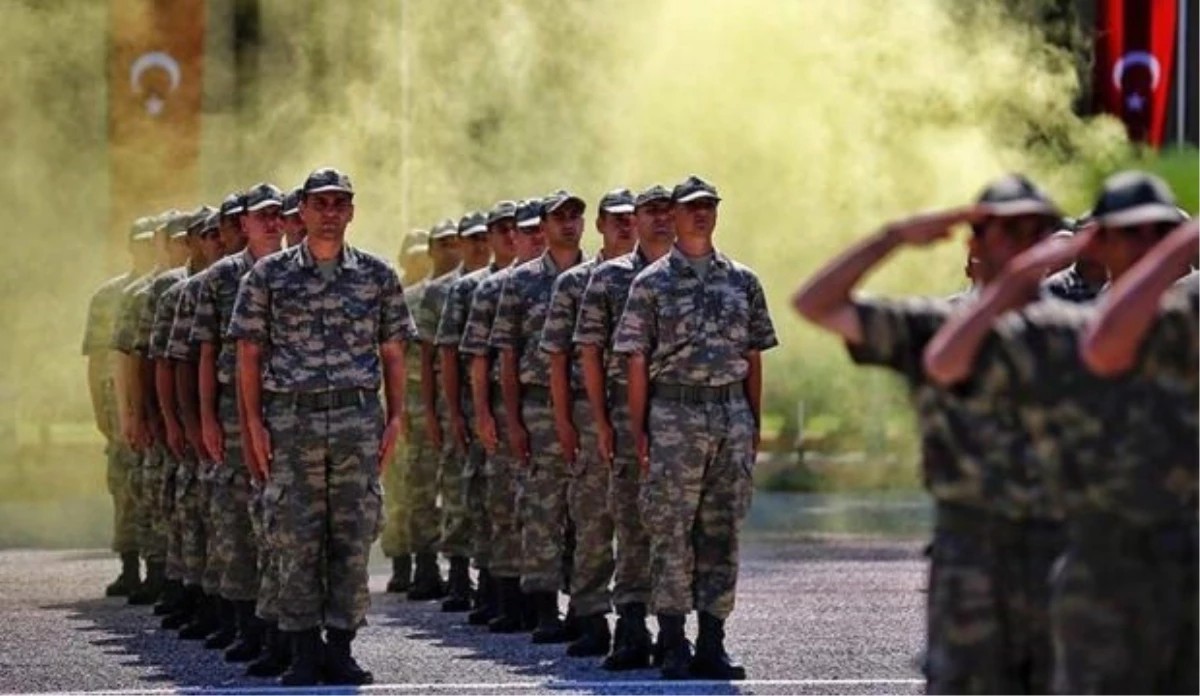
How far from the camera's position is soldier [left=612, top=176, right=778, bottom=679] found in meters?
13.3

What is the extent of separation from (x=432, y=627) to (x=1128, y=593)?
825 centimetres

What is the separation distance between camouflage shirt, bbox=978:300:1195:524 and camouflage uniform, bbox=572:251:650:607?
5.49m

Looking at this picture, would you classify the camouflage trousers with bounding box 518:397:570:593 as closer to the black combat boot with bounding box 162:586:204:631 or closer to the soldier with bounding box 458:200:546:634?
the soldier with bounding box 458:200:546:634

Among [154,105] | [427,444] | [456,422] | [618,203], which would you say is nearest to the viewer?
[618,203]

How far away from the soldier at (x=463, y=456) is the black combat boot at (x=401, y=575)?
1.04 metres

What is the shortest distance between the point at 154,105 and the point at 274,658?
15.0m

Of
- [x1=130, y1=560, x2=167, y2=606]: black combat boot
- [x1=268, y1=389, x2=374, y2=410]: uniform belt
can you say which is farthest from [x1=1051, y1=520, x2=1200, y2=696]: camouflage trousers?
[x1=130, y1=560, x2=167, y2=606]: black combat boot

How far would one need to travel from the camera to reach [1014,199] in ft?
28.9

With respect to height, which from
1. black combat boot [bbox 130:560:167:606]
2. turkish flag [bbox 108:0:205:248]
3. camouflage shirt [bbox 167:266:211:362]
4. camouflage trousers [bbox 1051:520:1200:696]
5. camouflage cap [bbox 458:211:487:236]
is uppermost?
turkish flag [bbox 108:0:205:248]

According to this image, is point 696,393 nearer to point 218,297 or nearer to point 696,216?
point 696,216

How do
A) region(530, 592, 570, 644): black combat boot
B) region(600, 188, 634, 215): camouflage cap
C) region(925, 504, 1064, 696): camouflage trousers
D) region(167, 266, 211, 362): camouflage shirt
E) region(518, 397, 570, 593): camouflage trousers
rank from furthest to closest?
1. region(518, 397, 570, 593): camouflage trousers
2. region(530, 592, 570, 644): black combat boot
3. region(167, 266, 211, 362): camouflage shirt
4. region(600, 188, 634, 215): camouflage cap
5. region(925, 504, 1064, 696): camouflage trousers

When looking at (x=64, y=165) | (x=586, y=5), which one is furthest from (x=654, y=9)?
(x=64, y=165)

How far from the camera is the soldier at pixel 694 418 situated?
1333 cm

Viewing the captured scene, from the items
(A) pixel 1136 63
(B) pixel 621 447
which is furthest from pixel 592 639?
(A) pixel 1136 63
